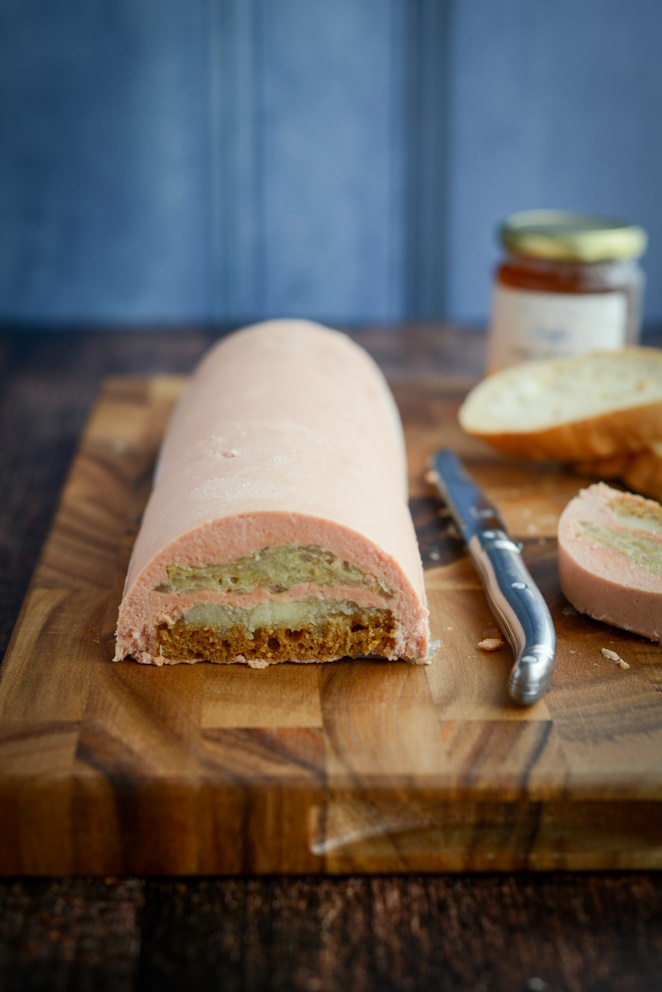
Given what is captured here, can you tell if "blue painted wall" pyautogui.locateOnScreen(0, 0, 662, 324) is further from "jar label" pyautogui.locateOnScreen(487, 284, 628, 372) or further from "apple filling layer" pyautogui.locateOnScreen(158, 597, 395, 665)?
"apple filling layer" pyautogui.locateOnScreen(158, 597, 395, 665)

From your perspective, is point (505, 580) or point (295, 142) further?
point (295, 142)

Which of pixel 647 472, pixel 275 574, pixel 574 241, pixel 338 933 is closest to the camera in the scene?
pixel 338 933

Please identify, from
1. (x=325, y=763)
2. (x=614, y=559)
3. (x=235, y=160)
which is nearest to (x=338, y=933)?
(x=325, y=763)

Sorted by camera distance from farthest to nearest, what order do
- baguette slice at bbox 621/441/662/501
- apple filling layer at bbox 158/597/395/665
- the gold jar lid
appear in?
the gold jar lid < baguette slice at bbox 621/441/662/501 < apple filling layer at bbox 158/597/395/665

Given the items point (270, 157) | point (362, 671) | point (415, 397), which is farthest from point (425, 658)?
point (270, 157)

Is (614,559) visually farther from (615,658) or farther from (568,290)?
(568,290)

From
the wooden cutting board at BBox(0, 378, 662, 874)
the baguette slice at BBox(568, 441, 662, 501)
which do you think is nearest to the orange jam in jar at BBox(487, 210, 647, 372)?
the baguette slice at BBox(568, 441, 662, 501)

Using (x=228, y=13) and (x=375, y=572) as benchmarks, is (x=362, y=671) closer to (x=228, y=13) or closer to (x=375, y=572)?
(x=375, y=572)
